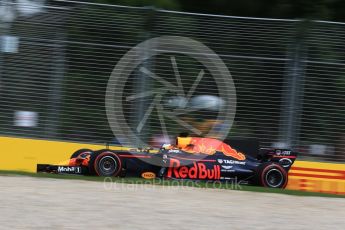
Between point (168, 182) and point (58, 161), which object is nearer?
point (168, 182)

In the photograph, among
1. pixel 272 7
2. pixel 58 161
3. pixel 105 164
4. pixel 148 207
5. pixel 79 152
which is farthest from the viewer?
pixel 272 7

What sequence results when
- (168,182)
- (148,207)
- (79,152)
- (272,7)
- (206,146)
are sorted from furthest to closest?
1. (272,7)
2. (79,152)
3. (206,146)
4. (168,182)
5. (148,207)

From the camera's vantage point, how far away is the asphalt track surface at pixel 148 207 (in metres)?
5.88

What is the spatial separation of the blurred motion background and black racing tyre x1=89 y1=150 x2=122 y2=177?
1.21 metres

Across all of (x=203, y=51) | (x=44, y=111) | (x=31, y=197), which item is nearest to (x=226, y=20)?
(x=203, y=51)

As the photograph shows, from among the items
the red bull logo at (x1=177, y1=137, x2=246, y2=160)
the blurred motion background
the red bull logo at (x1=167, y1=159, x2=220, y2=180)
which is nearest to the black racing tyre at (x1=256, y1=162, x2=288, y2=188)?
the red bull logo at (x1=177, y1=137, x2=246, y2=160)

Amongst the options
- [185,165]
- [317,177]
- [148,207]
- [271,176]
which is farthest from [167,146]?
[148,207]

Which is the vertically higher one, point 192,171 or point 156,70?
point 156,70

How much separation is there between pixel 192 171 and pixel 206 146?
47 centimetres

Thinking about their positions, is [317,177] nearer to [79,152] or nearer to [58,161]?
[79,152]

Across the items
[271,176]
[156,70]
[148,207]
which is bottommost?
[148,207]

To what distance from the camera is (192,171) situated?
31.1ft

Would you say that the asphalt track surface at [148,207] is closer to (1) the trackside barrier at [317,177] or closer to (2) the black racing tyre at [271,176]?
(2) the black racing tyre at [271,176]

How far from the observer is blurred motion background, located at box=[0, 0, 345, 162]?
10.5 meters
